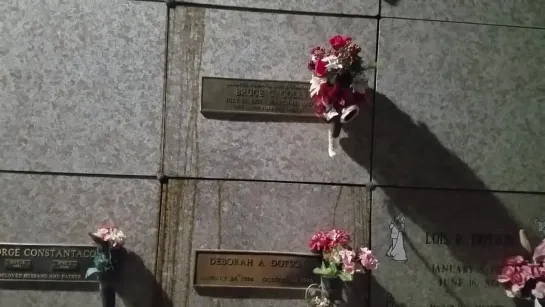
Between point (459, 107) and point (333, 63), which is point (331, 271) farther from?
point (459, 107)

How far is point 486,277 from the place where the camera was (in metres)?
3.91

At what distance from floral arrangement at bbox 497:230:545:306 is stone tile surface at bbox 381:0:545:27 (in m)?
1.54

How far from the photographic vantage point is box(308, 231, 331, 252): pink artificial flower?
11.9ft

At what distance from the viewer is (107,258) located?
3.53m

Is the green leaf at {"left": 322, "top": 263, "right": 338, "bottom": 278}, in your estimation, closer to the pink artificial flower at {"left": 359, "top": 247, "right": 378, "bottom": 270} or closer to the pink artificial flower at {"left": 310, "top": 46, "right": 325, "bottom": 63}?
the pink artificial flower at {"left": 359, "top": 247, "right": 378, "bottom": 270}

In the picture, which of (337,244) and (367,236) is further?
(367,236)

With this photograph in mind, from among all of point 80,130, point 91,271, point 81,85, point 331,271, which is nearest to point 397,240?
point 331,271

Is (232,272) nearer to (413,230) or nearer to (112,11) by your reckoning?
(413,230)

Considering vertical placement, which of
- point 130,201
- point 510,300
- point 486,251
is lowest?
point 510,300

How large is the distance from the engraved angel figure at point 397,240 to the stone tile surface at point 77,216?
5.33 ft

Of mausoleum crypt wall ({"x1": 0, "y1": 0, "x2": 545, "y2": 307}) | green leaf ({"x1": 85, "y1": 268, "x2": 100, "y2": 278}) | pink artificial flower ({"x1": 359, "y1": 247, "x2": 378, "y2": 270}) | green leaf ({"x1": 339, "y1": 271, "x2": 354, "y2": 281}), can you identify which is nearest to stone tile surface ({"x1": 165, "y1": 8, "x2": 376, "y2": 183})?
mausoleum crypt wall ({"x1": 0, "y1": 0, "x2": 545, "y2": 307})

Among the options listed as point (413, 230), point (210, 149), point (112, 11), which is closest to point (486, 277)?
point (413, 230)

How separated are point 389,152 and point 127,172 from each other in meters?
1.81

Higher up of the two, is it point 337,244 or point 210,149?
point 210,149
